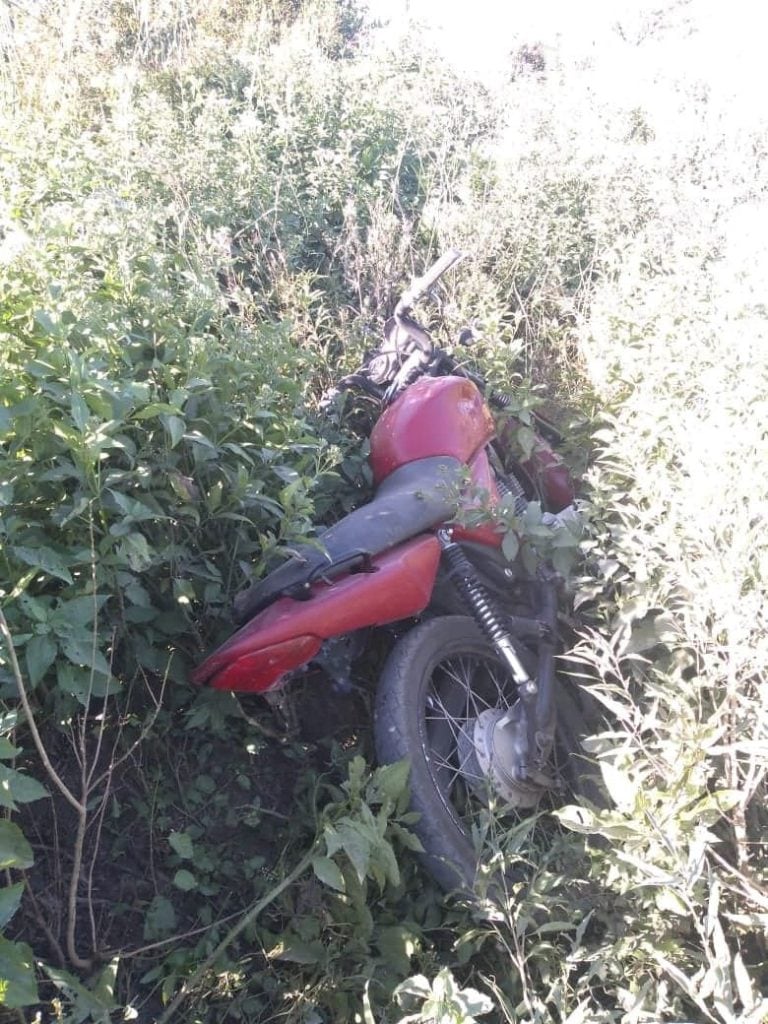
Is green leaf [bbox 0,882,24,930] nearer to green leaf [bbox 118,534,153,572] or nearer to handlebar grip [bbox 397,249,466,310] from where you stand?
green leaf [bbox 118,534,153,572]

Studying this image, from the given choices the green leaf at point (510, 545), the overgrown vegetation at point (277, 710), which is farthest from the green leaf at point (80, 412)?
the green leaf at point (510, 545)

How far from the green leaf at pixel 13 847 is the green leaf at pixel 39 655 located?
1.15ft

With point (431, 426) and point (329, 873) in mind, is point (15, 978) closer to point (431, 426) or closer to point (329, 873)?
point (329, 873)

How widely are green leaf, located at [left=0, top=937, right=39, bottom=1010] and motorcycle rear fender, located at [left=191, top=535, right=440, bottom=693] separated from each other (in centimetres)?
80

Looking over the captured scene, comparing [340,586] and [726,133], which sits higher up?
[726,133]

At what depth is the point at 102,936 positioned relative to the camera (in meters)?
2.04

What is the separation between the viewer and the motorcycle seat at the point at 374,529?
2289 millimetres

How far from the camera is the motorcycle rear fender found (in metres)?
2.14

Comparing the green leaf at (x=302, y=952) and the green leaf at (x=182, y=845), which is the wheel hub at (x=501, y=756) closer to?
the green leaf at (x=302, y=952)

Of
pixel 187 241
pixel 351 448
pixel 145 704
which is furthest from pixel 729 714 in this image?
pixel 187 241

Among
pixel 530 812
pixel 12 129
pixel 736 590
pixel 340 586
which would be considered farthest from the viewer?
pixel 12 129

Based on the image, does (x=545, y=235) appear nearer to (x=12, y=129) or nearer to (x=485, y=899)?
(x=12, y=129)

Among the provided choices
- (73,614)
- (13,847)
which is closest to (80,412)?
(73,614)

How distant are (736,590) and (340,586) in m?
0.95
